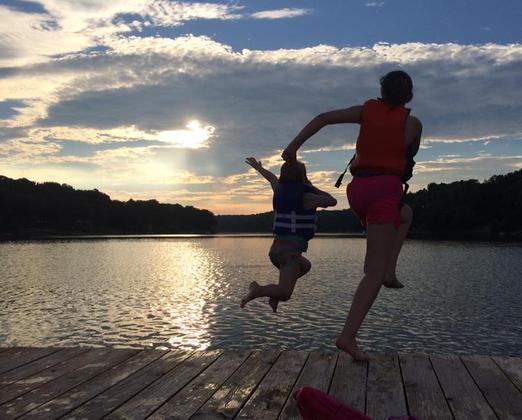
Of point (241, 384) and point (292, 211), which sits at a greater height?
point (292, 211)

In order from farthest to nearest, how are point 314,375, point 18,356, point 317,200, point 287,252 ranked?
point 18,356, point 287,252, point 317,200, point 314,375

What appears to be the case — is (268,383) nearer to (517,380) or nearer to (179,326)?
(517,380)

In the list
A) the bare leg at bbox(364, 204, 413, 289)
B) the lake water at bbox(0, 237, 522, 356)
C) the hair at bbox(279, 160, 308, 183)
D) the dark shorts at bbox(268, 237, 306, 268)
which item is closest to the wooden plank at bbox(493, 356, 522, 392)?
the bare leg at bbox(364, 204, 413, 289)

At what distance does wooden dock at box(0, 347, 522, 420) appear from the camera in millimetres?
4328

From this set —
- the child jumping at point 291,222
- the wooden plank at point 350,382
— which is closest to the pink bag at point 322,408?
the wooden plank at point 350,382

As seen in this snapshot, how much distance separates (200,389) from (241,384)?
1.21ft

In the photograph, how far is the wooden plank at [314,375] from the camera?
4266 millimetres

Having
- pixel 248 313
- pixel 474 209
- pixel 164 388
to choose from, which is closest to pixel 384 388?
pixel 164 388

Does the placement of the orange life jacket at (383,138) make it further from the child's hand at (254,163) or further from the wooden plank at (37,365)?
the wooden plank at (37,365)

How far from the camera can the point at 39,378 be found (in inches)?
212

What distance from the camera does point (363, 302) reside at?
16.6 feet

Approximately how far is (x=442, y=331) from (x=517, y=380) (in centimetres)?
2038

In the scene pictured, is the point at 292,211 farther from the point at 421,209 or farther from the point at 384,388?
the point at 421,209

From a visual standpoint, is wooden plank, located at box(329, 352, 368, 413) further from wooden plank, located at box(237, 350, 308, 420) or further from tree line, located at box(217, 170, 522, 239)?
tree line, located at box(217, 170, 522, 239)
